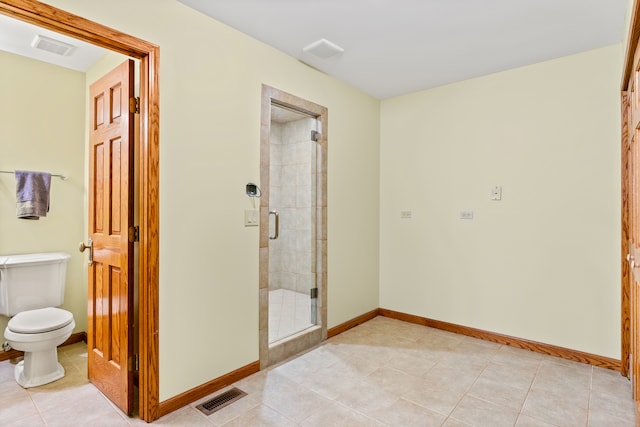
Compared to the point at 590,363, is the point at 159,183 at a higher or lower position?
higher

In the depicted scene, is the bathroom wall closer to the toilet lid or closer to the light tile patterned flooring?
the toilet lid

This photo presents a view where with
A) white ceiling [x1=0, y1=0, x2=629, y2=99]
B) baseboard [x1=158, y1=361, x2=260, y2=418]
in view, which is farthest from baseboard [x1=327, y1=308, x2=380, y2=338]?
white ceiling [x1=0, y1=0, x2=629, y2=99]

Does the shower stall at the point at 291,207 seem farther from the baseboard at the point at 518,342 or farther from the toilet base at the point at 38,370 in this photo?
the toilet base at the point at 38,370

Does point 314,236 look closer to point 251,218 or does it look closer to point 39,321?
point 251,218

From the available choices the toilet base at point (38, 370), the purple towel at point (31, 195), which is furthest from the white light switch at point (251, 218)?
the purple towel at point (31, 195)

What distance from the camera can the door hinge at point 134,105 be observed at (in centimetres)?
203

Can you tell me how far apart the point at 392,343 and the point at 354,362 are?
1.82 ft

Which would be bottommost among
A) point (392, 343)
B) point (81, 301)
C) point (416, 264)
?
point (392, 343)

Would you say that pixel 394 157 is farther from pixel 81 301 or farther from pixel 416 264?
pixel 81 301

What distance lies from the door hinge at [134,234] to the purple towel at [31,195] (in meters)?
1.37

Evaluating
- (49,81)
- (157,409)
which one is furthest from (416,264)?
(49,81)

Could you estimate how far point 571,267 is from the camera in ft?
9.25

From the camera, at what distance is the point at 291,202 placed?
5.05 metres

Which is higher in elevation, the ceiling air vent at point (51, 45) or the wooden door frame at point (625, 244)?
the ceiling air vent at point (51, 45)
